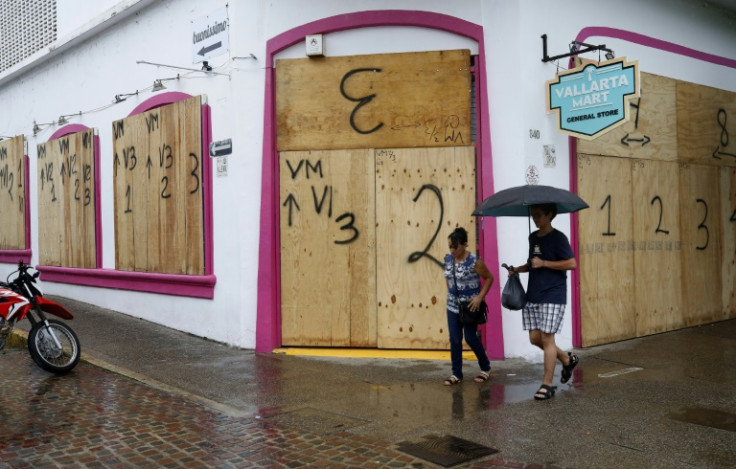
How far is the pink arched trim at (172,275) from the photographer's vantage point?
29.0 feet

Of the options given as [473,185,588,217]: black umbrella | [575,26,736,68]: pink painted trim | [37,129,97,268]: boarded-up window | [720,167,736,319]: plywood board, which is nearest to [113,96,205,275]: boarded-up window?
[37,129,97,268]: boarded-up window

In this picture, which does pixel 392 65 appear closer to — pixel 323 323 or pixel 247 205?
pixel 247 205

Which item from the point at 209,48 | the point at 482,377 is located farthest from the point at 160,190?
the point at 482,377

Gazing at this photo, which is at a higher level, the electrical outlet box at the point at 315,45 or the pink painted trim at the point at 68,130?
the electrical outlet box at the point at 315,45

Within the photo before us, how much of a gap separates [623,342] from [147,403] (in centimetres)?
586

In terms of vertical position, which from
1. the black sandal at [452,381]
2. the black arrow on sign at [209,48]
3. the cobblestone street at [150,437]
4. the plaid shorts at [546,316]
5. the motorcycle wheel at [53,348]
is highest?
the black arrow on sign at [209,48]

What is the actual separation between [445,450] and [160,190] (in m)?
6.62

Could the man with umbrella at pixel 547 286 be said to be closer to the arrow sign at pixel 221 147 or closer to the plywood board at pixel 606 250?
the plywood board at pixel 606 250

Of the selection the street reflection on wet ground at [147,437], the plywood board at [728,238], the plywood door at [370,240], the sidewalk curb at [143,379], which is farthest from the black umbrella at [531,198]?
the plywood board at [728,238]

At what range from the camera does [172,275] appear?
9344 mm

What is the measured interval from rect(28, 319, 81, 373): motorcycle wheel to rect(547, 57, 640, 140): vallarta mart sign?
5.94 metres

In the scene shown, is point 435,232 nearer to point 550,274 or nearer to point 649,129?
point 550,274

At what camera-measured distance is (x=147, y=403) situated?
5918 millimetres

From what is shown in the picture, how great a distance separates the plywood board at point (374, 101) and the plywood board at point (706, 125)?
3.81 m
